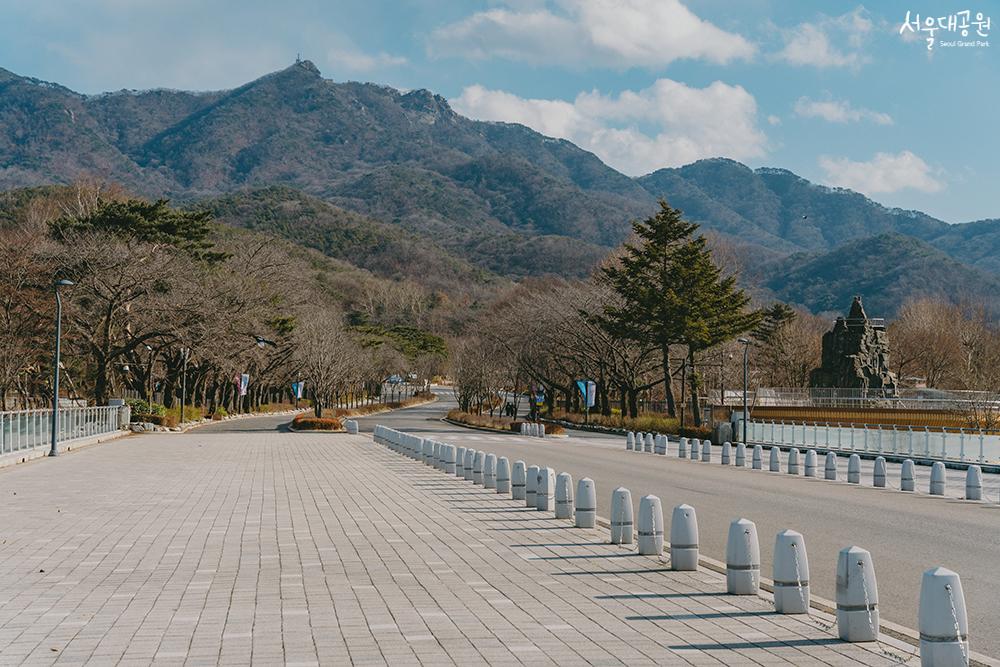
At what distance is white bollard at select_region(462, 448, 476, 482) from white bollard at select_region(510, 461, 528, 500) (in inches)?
148

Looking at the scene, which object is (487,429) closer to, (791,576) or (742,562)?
(742,562)

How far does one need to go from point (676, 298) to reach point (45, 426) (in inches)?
1339

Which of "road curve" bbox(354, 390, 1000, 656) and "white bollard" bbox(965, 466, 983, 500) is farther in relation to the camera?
"white bollard" bbox(965, 466, 983, 500)

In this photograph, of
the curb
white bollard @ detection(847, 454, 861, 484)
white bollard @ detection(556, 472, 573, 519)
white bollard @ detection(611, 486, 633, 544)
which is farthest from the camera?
the curb

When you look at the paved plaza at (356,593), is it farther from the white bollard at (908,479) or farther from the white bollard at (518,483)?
the white bollard at (908,479)

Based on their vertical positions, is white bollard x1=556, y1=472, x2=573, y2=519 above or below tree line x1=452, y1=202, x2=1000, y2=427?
below

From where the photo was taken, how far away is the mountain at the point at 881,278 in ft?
499

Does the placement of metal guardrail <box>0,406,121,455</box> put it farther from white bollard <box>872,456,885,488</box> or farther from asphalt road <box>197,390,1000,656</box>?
white bollard <box>872,456,885,488</box>

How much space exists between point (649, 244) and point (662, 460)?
2858 cm

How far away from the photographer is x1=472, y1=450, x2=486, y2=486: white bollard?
22641 millimetres

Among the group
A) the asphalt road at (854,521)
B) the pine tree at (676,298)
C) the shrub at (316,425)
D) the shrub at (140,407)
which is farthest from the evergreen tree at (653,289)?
the asphalt road at (854,521)

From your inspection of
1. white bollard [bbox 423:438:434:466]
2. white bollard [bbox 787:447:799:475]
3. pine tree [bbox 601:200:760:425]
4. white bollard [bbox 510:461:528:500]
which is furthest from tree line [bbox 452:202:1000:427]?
white bollard [bbox 510:461:528:500]

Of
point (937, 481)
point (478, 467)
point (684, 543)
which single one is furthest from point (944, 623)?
point (937, 481)

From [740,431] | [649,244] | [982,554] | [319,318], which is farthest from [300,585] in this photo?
[319,318]
